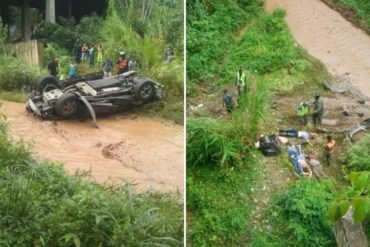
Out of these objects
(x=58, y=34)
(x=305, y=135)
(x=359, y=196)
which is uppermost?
(x=58, y=34)

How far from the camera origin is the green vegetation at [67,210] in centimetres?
484

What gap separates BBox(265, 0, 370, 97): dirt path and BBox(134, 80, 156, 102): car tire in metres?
3.26

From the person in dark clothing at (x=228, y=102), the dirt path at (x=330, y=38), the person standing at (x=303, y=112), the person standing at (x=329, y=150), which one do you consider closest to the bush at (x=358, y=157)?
the person standing at (x=329, y=150)

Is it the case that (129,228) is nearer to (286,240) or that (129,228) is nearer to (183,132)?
(183,132)

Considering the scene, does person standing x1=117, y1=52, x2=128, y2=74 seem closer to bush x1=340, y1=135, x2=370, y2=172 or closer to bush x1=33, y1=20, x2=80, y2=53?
bush x1=33, y1=20, x2=80, y2=53

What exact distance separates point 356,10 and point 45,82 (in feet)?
16.9

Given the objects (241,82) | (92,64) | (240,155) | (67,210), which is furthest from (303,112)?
(67,210)

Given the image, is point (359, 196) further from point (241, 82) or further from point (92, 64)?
point (241, 82)

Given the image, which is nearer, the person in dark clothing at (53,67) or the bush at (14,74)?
the bush at (14,74)

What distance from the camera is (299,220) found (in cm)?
620

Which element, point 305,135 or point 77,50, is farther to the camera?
point 305,135

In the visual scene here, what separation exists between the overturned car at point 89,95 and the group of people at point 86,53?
0.13 metres

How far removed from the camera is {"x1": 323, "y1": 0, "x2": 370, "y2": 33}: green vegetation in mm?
8688

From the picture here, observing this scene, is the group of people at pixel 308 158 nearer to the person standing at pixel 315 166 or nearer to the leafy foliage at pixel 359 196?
the person standing at pixel 315 166
